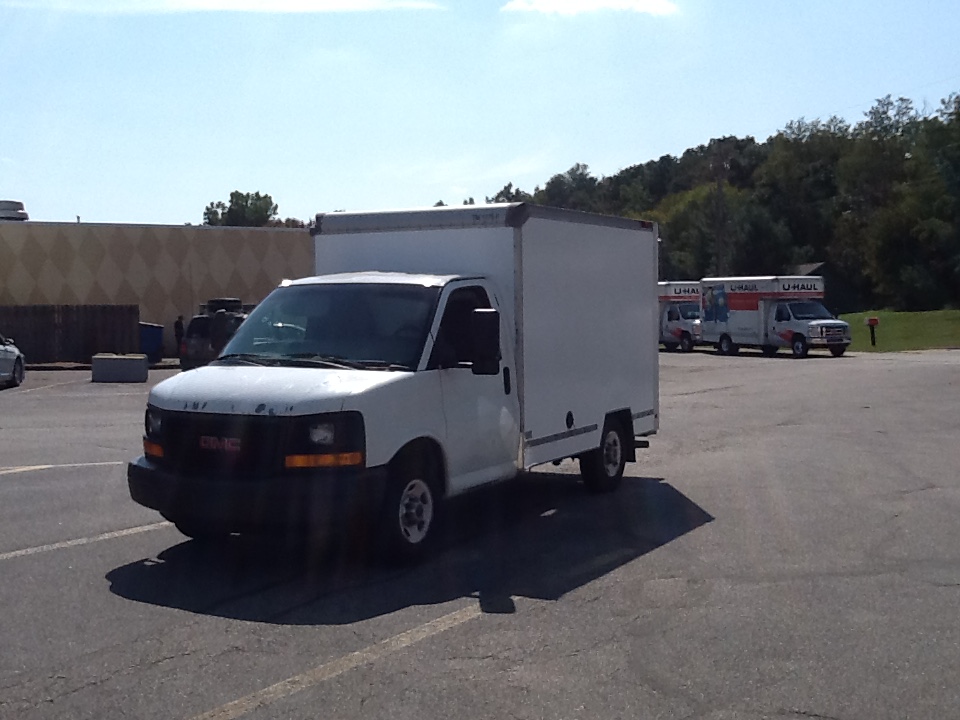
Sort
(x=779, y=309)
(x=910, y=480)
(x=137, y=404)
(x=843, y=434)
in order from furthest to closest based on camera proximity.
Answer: (x=779, y=309), (x=137, y=404), (x=843, y=434), (x=910, y=480)

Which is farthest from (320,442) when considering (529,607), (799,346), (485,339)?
(799,346)

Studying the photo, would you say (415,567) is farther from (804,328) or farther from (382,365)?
(804,328)

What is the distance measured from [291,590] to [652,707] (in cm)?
297

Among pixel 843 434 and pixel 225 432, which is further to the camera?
pixel 843 434

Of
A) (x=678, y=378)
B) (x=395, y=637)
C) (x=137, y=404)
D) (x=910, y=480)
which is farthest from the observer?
(x=678, y=378)

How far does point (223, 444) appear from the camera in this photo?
25.7 ft

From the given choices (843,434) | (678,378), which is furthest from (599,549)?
(678,378)

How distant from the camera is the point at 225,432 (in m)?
7.81

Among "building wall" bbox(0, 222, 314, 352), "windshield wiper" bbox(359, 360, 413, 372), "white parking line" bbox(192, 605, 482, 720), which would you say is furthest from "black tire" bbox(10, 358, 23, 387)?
"white parking line" bbox(192, 605, 482, 720)

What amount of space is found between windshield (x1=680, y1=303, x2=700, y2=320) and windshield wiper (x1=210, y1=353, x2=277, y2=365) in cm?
4013

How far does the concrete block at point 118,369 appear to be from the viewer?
3034cm

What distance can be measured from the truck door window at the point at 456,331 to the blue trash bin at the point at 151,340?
32522 mm

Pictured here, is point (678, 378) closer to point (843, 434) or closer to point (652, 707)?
point (843, 434)

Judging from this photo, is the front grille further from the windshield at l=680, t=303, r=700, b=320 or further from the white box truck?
the windshield at l=680, t=303, r=700, b=320
